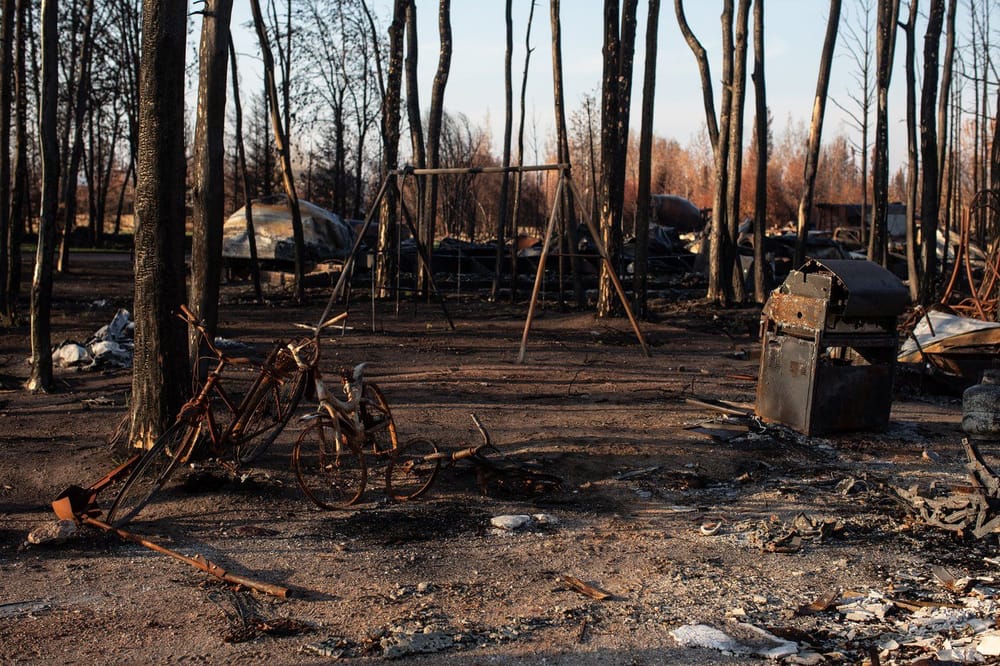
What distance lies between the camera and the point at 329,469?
656cm

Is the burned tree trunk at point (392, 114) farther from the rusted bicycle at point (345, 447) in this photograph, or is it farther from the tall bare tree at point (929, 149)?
the rusted bicycle at point (345, 447)

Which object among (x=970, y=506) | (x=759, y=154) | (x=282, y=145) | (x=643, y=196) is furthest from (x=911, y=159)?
(x=970, y=506)

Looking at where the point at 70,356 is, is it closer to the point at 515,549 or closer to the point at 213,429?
the point at 213,429

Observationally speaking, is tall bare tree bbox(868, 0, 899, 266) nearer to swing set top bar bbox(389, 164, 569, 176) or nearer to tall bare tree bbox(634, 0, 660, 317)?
tall bare tree bbox(634, 0, 660, 317)


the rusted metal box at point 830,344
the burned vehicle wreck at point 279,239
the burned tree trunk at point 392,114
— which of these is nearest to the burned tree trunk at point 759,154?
the burned tree trunk at point 392,114

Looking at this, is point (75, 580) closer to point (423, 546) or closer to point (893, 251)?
point (423, 546)

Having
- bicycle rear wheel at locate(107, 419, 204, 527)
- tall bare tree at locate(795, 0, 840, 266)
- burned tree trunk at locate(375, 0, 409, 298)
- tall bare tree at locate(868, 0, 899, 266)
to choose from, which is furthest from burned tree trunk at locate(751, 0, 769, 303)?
bicycle rear wheel at locate(107, 419, 204, 527)

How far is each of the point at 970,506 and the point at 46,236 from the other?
8376 millimetres

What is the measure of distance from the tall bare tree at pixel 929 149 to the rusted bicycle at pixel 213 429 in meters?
16.6

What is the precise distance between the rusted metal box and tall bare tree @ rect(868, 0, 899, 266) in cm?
1285

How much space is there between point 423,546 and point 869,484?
11.2ft

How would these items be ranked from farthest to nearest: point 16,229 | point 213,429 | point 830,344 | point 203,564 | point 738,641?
point 16,229 → point 830,344 → point 213,429 → point 203,564 → point 738,641

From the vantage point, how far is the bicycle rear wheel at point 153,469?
561 centimetres

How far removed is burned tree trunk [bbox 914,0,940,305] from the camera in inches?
777
